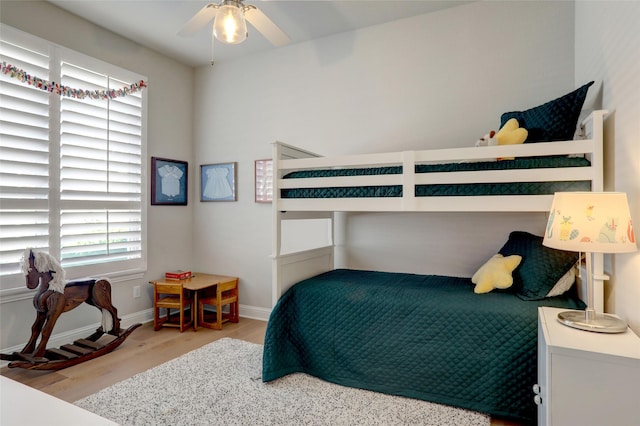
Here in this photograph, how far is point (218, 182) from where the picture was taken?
3.97 m

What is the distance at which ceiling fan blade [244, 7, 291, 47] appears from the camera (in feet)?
7.05

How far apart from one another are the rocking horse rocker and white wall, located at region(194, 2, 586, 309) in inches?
55.9

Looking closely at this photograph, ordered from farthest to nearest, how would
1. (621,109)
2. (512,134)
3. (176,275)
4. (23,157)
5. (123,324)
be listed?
1. (176,275)
2. (123,324)
3. (23,157)
4. (512,134)
5. (621,109)

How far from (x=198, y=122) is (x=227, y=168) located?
0.68 metres

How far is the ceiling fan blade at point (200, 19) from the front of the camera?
208 centimetres

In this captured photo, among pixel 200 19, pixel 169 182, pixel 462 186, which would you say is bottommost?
pixel 462 186

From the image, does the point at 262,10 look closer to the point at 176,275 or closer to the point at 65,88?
the point at 65,88

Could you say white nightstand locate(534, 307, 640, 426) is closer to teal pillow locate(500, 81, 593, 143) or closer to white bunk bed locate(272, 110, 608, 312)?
white bunk bed locate(272, 110, 608, 312)

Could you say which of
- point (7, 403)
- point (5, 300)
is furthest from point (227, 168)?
Result: point (7, 403)

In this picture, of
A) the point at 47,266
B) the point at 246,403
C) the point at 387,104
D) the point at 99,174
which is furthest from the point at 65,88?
the point at 246,403

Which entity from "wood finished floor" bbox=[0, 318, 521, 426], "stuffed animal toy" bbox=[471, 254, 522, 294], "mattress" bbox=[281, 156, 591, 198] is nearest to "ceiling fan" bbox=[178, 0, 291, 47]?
"mattress" bbox=[281, 156, 591, 198]

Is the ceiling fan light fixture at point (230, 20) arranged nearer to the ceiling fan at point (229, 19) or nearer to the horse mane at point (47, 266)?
the ceiling fan at point (229, 19)

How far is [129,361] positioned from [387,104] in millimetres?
2861

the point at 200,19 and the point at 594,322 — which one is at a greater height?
the point at 200,19
